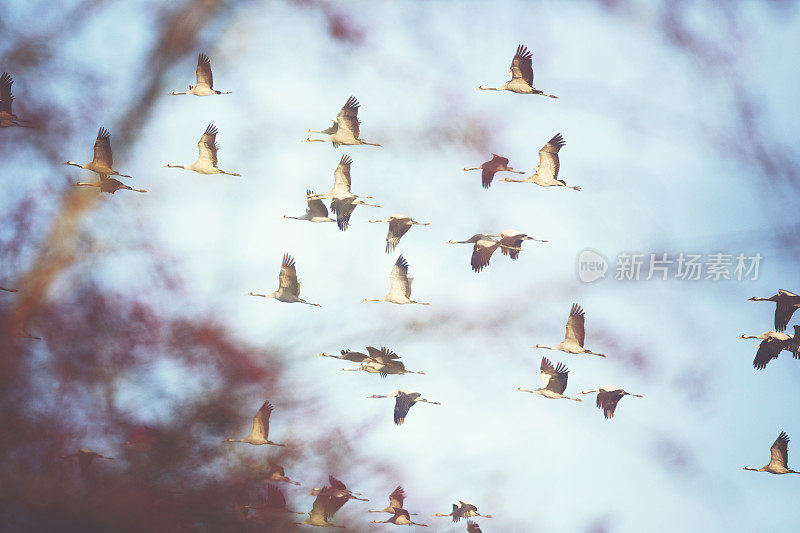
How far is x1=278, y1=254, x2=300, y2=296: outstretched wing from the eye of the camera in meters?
26.2

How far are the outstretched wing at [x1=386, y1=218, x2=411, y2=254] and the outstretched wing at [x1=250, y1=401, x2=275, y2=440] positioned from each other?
628 centimetres

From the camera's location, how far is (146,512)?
30.7 m

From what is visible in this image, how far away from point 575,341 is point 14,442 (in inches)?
713

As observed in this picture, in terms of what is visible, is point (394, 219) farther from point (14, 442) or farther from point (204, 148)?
point (14, 442)

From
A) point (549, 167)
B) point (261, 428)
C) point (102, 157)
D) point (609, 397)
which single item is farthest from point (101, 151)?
point (609, 397)

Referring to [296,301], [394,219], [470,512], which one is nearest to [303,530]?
[470,512]

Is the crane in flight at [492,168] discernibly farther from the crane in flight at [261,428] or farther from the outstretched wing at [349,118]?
the crane in flight at [261,428]

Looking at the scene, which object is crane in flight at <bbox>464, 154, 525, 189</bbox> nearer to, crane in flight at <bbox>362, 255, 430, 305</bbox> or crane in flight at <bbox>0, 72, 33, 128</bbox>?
crane in flight at <bbox>362, 255, 430, 305</bbox>

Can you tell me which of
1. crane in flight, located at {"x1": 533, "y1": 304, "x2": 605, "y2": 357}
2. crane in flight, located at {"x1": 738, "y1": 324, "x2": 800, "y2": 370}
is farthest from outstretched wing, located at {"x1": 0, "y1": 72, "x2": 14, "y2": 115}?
crane in flight, located at {"x1": 738, "y1": 324, "x2": 800, "y2": 370}

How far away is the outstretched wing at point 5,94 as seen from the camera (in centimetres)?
2558

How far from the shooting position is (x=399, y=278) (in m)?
26.1

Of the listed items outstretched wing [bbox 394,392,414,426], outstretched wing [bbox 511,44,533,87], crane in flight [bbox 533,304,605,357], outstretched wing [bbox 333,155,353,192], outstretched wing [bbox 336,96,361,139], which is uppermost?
outstretched wing [bbox 511,44,533,87]

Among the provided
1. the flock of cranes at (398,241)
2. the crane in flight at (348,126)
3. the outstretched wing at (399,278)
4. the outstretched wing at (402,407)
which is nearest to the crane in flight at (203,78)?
the flock of cranes at (398,241)

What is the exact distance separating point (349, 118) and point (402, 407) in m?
8.41
